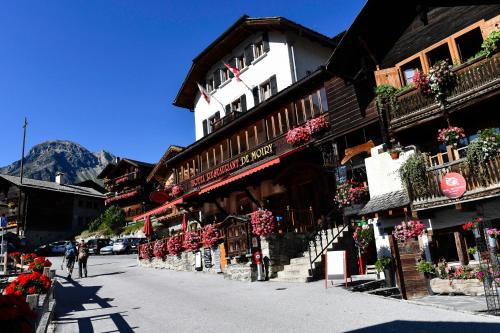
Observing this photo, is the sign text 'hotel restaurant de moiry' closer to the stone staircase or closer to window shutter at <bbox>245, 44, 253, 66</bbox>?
the stone staircase

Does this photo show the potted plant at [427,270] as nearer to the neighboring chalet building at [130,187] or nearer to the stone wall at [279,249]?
the stone wall at [279,249]

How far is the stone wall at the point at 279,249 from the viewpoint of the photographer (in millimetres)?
15075

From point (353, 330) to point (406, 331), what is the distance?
92 centimetres

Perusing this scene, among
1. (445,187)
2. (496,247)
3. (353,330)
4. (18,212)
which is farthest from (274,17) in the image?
(18,212)

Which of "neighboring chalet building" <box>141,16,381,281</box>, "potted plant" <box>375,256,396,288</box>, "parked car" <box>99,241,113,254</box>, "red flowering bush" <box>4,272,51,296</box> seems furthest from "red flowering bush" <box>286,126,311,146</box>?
"parked car" <box>99,241,113,254</box>

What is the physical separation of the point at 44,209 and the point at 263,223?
46818mm

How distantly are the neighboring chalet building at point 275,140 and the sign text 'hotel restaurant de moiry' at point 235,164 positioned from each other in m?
0.07

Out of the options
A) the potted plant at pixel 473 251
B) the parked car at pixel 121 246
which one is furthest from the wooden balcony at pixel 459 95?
the parked car at pixel 121 246

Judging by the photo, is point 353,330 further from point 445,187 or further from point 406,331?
point 445,187

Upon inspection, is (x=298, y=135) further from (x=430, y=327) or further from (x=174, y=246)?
(x=430, y=327)

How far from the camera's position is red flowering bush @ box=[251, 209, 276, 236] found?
1530 cm

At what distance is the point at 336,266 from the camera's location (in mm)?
11852

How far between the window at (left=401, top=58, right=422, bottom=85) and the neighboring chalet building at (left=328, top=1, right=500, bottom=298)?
0.04 meters

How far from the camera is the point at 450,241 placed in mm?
12516
